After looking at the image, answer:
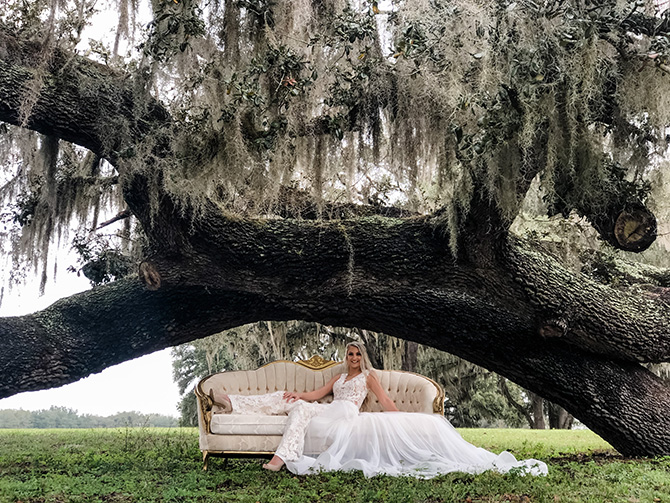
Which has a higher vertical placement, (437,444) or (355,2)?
(355,2)

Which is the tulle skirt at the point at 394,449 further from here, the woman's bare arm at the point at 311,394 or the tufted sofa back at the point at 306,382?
the tufted sofa back at the point at 306,382

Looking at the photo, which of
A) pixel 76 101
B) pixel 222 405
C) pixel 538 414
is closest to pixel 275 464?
pixel 222 405

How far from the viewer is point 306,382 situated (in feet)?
21.5

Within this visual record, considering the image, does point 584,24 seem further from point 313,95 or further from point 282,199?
point 282,199

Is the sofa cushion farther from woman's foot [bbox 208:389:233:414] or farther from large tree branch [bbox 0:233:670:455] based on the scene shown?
Result: large tree branch [bbox 0:233:670:455]

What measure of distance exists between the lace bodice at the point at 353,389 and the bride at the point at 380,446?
15 centimetres

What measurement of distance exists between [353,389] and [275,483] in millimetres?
1455

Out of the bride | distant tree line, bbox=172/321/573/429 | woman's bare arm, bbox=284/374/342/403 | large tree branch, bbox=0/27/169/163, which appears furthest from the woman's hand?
distant tree line, bbox=172/321/573/429

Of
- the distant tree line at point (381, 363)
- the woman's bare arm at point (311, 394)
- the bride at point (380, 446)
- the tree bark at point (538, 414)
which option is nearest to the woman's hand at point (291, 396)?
the woman's bare arm at point (311, 394)

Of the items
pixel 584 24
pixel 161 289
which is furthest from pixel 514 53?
pixel 161 289

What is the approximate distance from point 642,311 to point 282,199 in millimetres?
3744

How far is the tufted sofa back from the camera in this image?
A: 632 cm

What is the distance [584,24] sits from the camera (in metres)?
4.53

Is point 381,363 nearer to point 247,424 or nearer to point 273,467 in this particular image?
point 247,424
